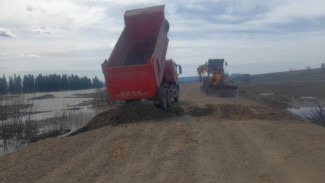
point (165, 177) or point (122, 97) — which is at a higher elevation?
point (122, 97)

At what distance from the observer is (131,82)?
12.5m

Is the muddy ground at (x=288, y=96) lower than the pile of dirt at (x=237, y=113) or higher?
lower

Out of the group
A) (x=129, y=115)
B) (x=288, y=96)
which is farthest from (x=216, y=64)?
(x=129, y=115)

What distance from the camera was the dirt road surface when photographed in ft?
19.2

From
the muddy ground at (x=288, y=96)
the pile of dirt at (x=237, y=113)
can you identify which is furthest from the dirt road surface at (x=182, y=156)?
the muddy ground at (x=288, y=96)

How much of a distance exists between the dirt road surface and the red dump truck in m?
2.67

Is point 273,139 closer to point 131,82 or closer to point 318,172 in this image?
point 318,172

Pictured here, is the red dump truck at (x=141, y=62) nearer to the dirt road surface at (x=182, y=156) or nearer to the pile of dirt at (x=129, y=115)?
the pile of dirt at (x=129, y=115)

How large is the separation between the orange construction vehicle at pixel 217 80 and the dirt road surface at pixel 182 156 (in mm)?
12746

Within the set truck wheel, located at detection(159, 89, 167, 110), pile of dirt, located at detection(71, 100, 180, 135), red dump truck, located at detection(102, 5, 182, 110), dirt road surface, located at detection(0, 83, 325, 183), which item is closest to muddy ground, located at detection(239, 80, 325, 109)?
red dump truck, located at detection(102, 5, 182, 110)

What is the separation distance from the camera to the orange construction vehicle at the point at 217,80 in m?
23.1

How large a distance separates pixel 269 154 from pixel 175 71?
41.0ft

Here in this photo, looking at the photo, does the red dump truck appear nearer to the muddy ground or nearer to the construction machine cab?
the muddy ground

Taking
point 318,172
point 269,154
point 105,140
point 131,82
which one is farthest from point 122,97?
point 318,172
